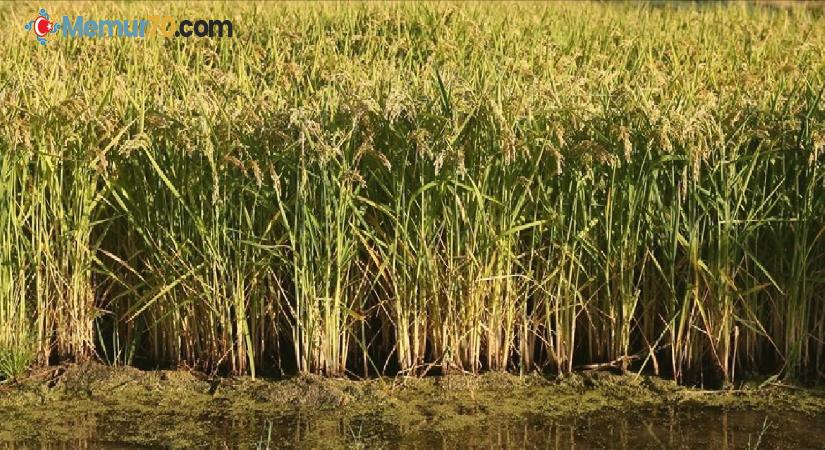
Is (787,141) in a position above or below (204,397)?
above

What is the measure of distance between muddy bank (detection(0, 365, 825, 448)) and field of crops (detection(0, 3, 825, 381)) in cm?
10

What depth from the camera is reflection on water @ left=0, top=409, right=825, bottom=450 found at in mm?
3418

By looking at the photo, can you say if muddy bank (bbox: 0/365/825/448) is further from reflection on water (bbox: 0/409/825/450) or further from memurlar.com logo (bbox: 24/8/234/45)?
memurlar.com logo (bbox: 24/8/234/45)

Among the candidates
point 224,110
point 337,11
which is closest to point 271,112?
point 224,110

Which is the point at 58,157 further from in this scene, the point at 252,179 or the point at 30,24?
the point at 30,24

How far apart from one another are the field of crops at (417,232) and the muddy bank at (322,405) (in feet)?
0.31

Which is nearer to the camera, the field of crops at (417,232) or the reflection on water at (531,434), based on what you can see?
the reflection on water at (531,434)

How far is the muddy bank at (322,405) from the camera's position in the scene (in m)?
3.49

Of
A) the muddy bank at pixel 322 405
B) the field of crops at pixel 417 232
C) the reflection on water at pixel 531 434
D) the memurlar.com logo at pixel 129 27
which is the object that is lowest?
the reflection on water at pixel 531 434

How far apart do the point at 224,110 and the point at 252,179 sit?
0.90 ft

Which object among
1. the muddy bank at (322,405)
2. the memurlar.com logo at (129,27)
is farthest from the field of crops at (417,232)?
the memurlar.com logo at (129,27)

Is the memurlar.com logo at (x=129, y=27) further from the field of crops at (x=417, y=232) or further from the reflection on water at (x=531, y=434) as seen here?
the reflection on water at (x=531, y=434)

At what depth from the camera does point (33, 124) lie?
3850 mm

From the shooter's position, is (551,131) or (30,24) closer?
(551,131)
